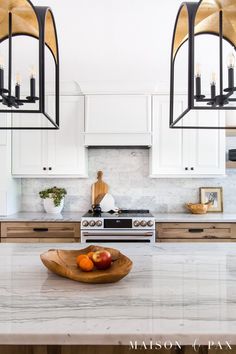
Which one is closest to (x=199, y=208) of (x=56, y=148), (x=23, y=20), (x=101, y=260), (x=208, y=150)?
(x=208, y=150)

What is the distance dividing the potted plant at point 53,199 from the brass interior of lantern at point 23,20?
230 cm

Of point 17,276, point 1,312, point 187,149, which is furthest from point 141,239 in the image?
point 1,312

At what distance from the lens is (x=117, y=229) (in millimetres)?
3221

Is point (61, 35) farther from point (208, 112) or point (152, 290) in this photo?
point (152, 290)

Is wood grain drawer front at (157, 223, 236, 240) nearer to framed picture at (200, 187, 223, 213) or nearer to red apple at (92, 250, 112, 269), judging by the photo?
framed picture at (200, 187, 223, 213)

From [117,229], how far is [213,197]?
1438 mm

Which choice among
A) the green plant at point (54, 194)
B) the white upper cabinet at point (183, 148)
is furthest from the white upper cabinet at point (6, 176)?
the white upper cabinet at point (183, 148)

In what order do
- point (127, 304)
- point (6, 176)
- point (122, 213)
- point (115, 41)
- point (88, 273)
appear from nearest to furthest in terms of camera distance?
point (127, 304)
point (88, 273)
point (115, 41)
point (6, 176)
point (122, 213)

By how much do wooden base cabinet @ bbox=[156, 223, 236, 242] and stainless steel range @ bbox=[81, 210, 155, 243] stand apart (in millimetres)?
151

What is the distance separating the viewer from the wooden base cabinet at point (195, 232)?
10.6 feet

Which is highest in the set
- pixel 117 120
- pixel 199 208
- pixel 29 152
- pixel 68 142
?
pixel 117 120

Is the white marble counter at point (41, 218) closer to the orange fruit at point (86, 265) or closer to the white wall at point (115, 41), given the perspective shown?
the white wall at point (115, 41)

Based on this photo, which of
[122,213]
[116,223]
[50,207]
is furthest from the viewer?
[50,207]

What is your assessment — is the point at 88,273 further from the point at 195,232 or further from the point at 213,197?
the point at 213,197
